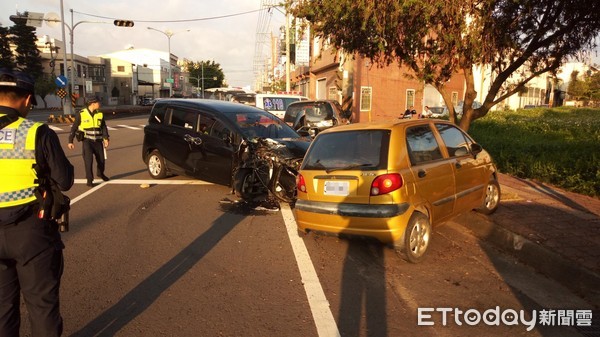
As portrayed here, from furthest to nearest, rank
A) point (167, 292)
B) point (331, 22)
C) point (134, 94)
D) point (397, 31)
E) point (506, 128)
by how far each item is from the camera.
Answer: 1. point (134, 94)
2. point (506, 128)
3. point (331, 22)
4. point (397, 31)
5. point (167, 292)

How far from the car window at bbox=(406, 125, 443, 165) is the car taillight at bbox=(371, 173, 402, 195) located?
42 centimetres

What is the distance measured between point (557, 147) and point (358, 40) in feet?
18.8

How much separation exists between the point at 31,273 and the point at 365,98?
27.4 metres

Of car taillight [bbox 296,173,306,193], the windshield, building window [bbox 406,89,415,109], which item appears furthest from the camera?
building window [bbox 406,89,415,109]

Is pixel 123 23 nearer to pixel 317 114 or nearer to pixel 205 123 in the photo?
pixel 317 114

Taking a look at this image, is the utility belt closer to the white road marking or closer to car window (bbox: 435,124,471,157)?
the white road marking

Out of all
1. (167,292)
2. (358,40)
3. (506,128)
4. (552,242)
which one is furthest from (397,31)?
(506,128)

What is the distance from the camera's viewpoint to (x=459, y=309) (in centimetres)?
394

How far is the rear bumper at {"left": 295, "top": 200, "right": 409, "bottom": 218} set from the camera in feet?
15.8

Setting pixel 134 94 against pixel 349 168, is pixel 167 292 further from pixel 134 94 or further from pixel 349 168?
pixel 134 94

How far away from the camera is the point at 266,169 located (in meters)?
7.72

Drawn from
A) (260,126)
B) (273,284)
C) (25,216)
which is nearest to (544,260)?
(273,284)

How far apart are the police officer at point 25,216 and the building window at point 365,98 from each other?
26.8m

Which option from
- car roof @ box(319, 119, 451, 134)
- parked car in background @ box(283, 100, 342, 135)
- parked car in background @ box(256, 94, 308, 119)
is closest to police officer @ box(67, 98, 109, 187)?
parked car in background @ box(283, 100, 342, 135)
